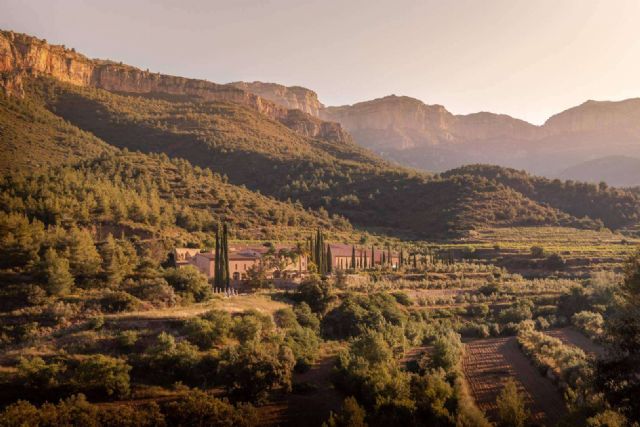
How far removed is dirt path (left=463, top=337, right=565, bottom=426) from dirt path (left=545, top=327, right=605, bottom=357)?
11.1 feet

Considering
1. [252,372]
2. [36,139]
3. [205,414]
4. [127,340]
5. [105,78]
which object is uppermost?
[105,78]

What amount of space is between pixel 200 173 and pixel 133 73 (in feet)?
241

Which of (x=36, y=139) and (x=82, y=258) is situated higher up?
(x=36, y=139)

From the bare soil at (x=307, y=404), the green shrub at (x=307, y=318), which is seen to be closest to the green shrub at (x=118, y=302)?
the bare soil at (x=307, y=404)

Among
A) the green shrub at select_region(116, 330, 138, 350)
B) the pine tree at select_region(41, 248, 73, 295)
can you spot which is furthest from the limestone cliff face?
the green shrub at select_region(116, 330, 138, 350)

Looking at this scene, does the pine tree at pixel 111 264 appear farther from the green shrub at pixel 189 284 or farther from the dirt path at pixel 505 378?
the dirt path at pixel 505 378

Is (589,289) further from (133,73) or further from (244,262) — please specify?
(133,73)

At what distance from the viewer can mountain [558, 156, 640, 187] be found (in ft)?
534

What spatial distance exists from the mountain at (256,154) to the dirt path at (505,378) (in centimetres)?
5246

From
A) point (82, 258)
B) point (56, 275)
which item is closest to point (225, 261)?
point (82, 258)

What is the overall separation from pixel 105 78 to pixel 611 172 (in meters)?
156

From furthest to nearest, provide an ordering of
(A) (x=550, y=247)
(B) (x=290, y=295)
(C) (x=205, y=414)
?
(A) (x=550, y=247) < (B) (x=290, y=295) < (C) (x=205, y=414)

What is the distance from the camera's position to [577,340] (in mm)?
33500

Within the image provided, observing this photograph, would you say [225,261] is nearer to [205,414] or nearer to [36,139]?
[205,414]
